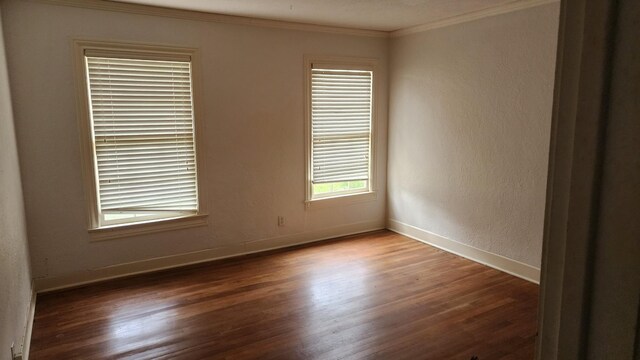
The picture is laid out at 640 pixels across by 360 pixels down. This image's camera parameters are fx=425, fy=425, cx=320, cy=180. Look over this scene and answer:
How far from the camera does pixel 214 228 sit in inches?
172

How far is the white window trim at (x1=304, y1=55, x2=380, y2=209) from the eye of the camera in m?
4.70

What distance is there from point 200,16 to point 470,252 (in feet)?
11.7

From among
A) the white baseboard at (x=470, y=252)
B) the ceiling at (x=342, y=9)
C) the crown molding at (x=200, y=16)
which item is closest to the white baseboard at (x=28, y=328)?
the crown molding at (x=200, y=16)

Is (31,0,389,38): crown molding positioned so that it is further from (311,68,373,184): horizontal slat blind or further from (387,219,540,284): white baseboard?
(387,219,540,284): white baseboard

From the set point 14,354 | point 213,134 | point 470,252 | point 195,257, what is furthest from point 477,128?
point 14,354

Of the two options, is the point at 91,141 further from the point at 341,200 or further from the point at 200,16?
the point at 341,200

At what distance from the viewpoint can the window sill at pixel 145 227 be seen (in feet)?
12.5

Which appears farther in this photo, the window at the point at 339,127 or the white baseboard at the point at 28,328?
the window at the point at 339,127

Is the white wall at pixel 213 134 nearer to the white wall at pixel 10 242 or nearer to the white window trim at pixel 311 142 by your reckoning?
the white window trim at pixel 311 142

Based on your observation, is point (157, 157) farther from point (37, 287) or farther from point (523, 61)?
point (523, 61)

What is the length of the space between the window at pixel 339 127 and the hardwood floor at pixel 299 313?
1076 millimetres

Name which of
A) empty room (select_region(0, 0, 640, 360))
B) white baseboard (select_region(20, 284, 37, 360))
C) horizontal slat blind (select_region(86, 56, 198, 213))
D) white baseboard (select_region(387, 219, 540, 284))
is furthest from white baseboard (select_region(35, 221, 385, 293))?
horizontal slat blind (select_region(86, 56, 198, 213))

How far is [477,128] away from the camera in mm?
4203

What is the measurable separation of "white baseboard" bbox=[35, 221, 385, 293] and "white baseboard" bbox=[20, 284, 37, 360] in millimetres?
245
